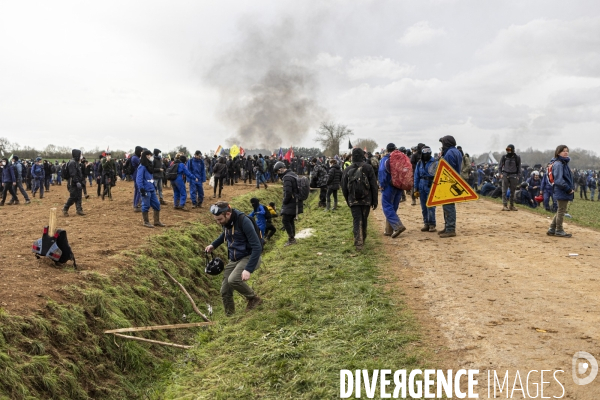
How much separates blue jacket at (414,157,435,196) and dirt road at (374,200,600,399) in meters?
1.06

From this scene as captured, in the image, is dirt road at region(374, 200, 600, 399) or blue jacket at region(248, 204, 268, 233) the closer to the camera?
dirt road at region(374, 200, 600, 399)

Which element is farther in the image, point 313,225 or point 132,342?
point 313,225

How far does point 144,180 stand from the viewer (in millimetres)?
12336

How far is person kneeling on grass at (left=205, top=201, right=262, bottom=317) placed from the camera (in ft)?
22.5

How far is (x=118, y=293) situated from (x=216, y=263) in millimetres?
1782

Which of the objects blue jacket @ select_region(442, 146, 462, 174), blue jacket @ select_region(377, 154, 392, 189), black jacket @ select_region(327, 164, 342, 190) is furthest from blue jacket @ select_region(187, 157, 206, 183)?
blue jacket @ select_region(442, 146, 462, 174)

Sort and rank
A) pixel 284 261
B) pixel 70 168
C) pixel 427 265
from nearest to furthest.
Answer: pixel 427 265
pixel 284 261
pixel 70 168

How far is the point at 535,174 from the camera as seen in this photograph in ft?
70.5

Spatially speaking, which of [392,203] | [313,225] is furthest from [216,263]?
[313,225]

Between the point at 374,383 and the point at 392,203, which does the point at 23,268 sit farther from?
the point at 392,203

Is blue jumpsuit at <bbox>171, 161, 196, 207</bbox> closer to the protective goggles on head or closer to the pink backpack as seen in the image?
the pink backpack

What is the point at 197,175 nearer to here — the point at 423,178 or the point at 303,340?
the point at 423,178

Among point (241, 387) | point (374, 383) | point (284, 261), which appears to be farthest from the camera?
point (284, 261)

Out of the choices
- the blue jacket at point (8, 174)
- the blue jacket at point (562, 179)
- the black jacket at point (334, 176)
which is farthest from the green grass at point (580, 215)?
the blue jacket at point (8, 174)
